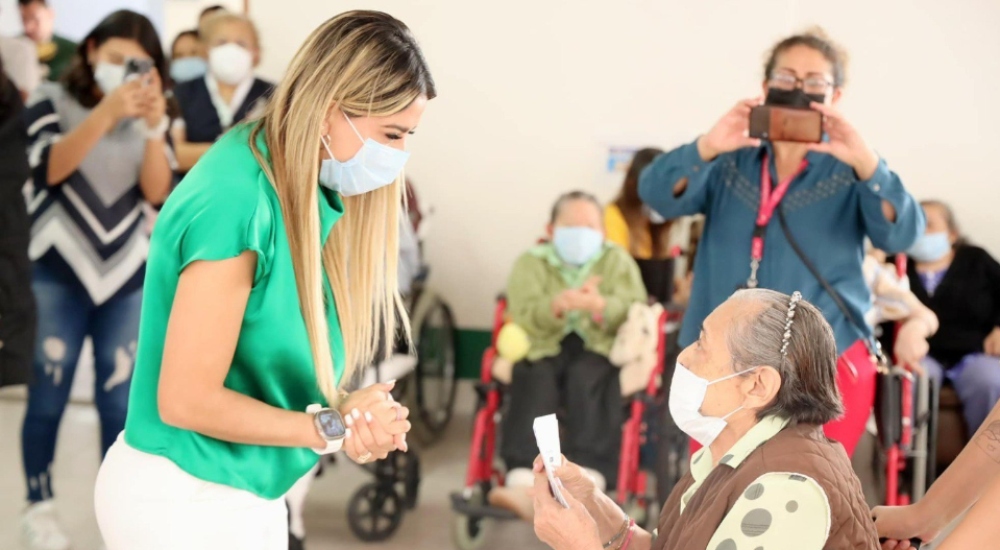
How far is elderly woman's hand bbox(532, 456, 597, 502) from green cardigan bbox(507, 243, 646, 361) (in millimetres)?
2081

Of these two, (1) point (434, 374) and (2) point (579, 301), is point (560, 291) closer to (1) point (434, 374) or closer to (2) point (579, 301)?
(2) point (579, 301)

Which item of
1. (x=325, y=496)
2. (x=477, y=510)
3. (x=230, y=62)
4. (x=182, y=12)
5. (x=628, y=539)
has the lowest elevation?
(x=325, y=496)

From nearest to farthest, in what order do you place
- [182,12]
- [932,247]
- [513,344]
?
[513,344] → [932,247] → [182,12]

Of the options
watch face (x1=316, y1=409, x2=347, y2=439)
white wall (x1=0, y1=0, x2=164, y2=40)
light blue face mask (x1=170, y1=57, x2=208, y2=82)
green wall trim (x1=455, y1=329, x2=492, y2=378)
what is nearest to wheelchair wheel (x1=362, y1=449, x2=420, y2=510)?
green wall trim (x1=455, y1=329, x2=492, y2=378)

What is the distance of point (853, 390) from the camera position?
8.48 feet

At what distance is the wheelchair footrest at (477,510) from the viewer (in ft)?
11.8

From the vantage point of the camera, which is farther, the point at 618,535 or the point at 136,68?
the point at 136,68

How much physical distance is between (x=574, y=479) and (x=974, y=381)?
2.91m

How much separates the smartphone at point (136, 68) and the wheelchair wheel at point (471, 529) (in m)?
1.76

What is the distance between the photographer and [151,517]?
4.91ft

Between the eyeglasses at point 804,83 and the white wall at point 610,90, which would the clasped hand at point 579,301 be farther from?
the eyeglasses at point 804,83

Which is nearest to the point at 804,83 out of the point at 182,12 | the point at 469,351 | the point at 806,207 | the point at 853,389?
the point at 806,207

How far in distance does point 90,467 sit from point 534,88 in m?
2.58

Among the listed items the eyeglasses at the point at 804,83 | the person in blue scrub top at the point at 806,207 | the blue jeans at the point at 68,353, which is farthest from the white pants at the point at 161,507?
the blue jeans at the point at 68,353
